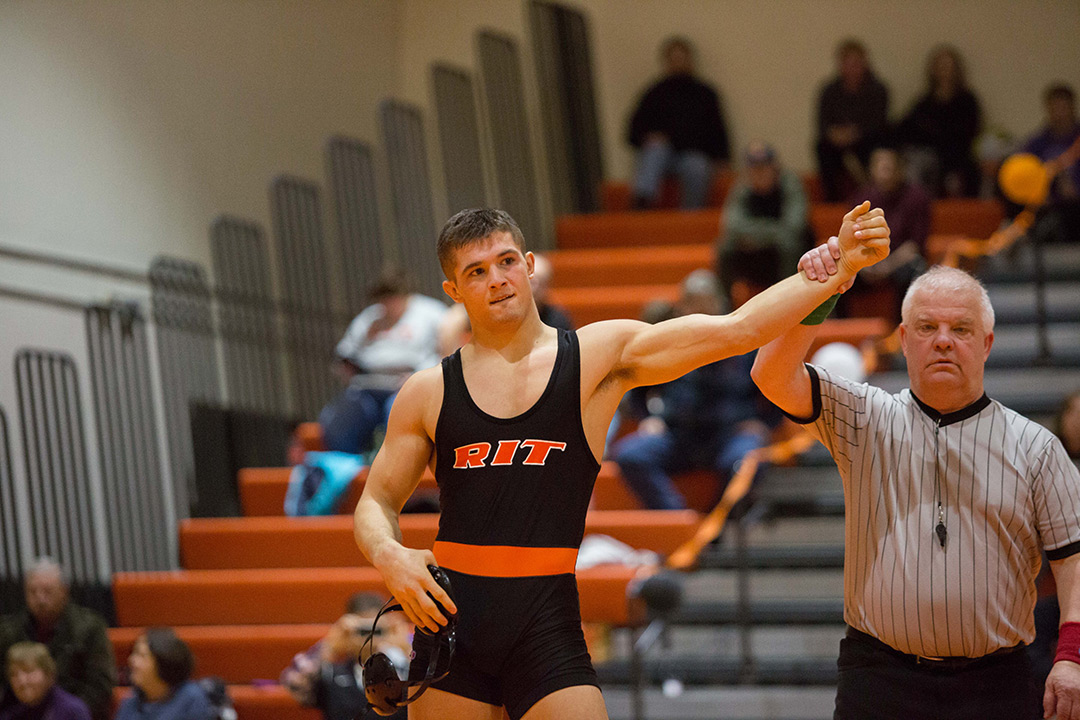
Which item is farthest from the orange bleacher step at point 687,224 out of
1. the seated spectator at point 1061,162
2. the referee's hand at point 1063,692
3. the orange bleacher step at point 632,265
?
the referee's hand at point 1063,692

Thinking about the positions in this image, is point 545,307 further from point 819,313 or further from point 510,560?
point 510,560

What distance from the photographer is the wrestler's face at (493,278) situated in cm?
314

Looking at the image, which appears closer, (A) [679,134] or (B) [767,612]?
(B) [767,612]

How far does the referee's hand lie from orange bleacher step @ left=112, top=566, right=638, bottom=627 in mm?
4098

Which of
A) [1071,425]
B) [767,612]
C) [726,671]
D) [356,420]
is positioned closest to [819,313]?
[1071,425]

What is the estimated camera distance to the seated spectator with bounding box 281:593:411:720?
18.8 ft

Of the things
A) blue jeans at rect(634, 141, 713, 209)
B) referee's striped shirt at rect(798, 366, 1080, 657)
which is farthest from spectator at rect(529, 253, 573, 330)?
referee's striped shirt at rect(798, 366, 1080, 657)

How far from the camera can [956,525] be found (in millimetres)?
3176

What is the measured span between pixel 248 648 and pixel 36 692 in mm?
1077

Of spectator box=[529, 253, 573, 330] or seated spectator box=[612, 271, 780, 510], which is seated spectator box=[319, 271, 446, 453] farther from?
seated spectator box=[612, 271, 780, 510]

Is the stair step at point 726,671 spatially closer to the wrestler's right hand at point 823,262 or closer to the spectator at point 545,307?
the spectator at point 545,307

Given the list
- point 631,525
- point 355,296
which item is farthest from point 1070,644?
point 355,296

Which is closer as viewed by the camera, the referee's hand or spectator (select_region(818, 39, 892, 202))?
the referee's hand

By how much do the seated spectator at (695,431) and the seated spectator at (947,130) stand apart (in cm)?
342
